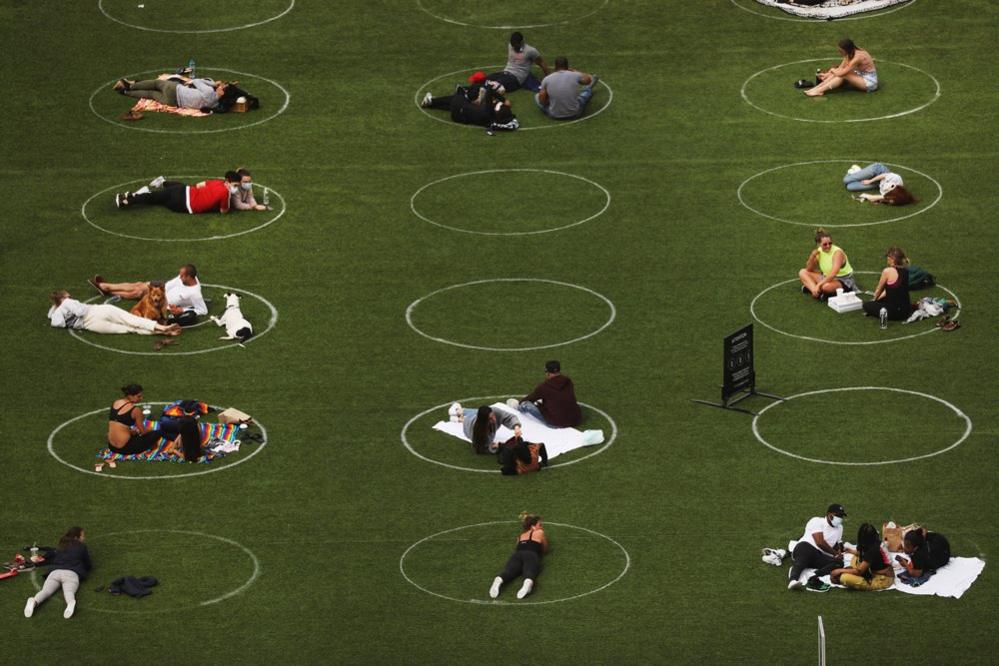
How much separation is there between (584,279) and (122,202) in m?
9.25

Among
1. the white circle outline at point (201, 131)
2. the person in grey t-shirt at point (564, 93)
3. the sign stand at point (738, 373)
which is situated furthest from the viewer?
the white circle outline at point (201, 131)

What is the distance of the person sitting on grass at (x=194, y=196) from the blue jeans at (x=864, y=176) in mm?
11616

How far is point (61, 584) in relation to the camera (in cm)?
3094

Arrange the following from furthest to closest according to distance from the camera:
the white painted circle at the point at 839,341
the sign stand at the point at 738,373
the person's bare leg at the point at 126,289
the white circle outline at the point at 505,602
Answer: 1. the person's bare leg at the point at 126,289
2. the white painted circle at the point at 839,341
3. the sign stand at the point at 738,373
4. the white circle outline at the point at 505,602

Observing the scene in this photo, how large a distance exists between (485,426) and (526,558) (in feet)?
12.2

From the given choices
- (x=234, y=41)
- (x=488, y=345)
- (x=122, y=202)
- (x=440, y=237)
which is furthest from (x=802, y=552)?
(x=234, y=41)

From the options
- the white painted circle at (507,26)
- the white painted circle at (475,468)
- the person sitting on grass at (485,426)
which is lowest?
the white painted circle at (475,468)

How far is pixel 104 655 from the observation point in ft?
97.2

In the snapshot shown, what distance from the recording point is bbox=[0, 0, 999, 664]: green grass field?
30531 millimetres

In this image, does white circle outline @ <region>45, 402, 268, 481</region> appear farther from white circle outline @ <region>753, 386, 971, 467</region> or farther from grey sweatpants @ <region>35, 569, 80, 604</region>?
white circle outline @ <region>753, 386, 971, 467</region>

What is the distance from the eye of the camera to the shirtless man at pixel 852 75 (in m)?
48.0

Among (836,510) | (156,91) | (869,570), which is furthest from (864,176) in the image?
(156,91)

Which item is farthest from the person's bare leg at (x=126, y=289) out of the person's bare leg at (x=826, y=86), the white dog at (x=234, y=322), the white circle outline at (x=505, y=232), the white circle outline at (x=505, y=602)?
the person's bare leg at (x=826, y=86)

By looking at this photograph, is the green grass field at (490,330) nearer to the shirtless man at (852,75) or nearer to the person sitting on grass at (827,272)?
the person sitting on grass at (827,272)
